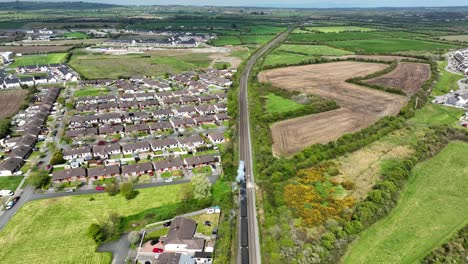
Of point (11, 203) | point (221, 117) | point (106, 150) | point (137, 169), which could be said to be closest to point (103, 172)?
point (137, 169)

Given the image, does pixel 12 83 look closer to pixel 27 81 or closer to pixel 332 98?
pixel 27 81

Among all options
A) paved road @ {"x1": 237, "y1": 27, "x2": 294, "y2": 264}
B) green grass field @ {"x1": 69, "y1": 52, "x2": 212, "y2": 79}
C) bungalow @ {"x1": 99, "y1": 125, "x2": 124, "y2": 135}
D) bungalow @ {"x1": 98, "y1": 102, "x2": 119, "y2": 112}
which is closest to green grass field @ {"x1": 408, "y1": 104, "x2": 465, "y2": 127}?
paved road @ {"x1": 237, "y1": 27, "x2": 294, "y2": 264}

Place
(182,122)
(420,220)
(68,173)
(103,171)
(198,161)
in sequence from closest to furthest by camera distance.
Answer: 1. (420,220)
2. (68,173)
3. (103,171)
4. (198,161)
5. (182,122)

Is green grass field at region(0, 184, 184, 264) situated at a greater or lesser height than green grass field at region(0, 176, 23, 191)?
lesser

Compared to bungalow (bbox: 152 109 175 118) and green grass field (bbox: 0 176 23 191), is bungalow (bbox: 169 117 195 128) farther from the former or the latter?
Answer: green grass field (bbox: 0 176 23 191)

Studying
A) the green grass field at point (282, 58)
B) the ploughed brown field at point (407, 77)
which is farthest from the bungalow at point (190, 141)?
the green grass field at point (282, 58)

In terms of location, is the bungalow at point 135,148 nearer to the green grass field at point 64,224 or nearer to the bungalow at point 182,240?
the green grass field at point 64,224
